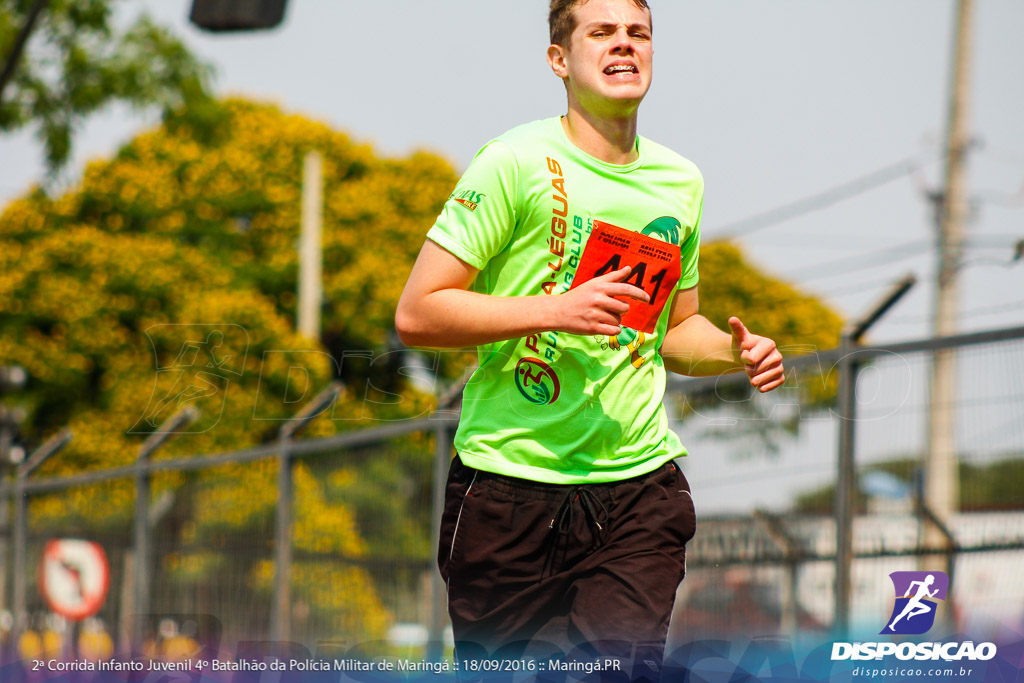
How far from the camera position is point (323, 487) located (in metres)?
8.05

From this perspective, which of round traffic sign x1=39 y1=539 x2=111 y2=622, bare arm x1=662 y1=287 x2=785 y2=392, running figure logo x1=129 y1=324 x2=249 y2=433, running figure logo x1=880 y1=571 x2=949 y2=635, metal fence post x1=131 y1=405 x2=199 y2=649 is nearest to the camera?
bare arm x1=662 y1=287 x2=785 y2=392

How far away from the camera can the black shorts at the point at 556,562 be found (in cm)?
284

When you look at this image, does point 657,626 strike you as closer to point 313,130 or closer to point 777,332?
point 313,130

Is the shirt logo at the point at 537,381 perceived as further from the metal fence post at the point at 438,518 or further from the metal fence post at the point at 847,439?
the metal fence post at the point at 438,518

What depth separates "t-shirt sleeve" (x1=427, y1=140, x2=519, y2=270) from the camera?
282 cm

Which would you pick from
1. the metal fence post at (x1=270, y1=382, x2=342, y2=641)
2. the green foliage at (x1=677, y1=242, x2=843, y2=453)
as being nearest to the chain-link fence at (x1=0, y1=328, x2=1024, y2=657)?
the metal fence post at (x1=270, y1=382, x2=342, y2=641)

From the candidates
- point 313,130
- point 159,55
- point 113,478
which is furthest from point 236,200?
point 113,478

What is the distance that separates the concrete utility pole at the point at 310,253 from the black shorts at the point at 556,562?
24.6 meters

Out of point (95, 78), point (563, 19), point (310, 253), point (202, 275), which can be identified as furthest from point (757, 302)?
point (563, 19)

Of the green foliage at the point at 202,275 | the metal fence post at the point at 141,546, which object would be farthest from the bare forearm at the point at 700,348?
the green foliage at the point at 202,275

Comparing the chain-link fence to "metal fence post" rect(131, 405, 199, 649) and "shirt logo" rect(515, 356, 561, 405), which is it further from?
"shirt logo" rect(515, 356, 561, 405)

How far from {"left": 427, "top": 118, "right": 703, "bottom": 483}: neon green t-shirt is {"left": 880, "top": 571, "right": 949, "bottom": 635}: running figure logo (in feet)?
6.52

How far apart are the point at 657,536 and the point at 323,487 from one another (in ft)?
17.6

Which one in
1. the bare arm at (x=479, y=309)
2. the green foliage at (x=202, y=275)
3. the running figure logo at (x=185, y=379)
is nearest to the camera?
the bare arm at (x=479, y=309)
